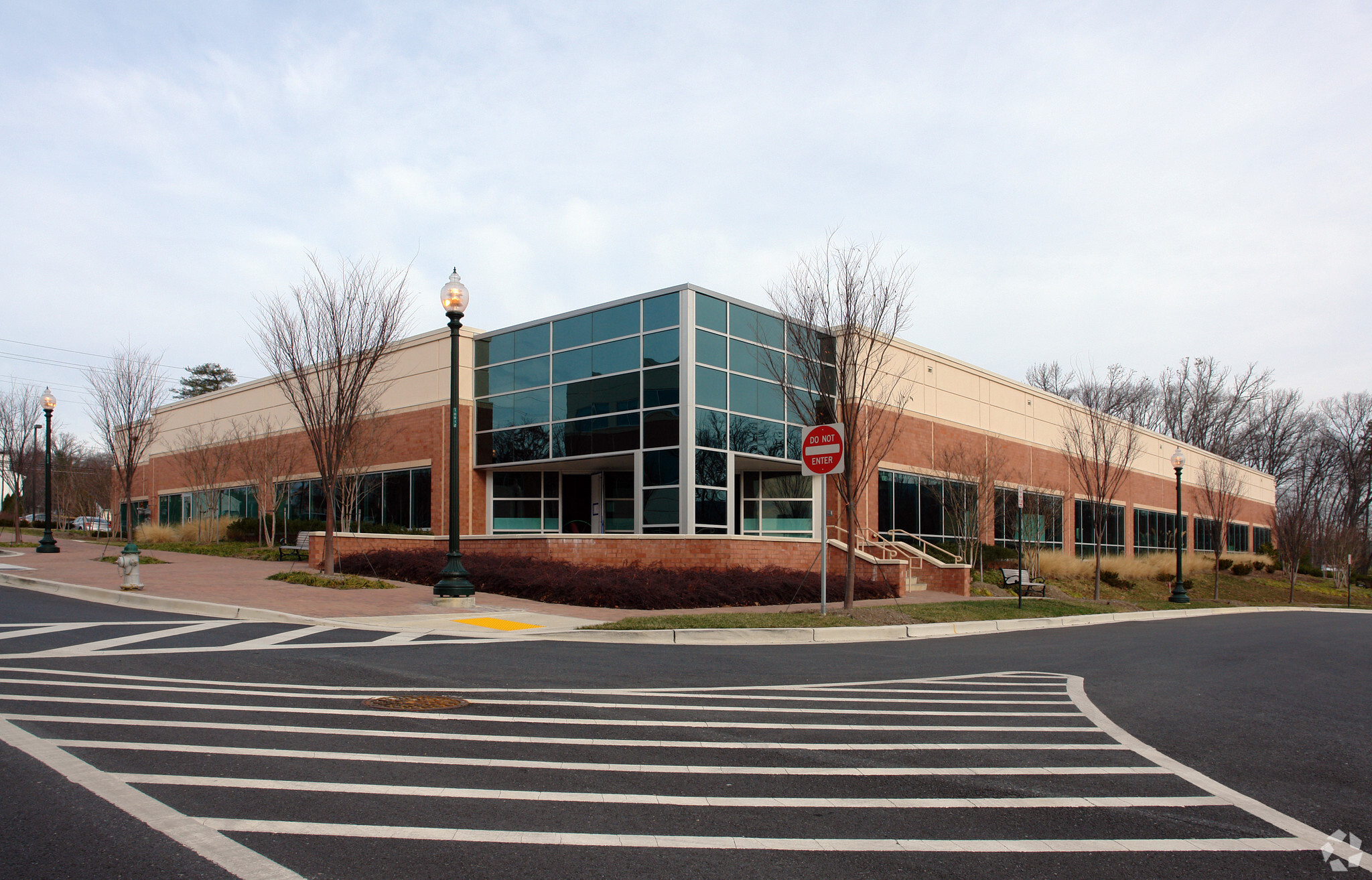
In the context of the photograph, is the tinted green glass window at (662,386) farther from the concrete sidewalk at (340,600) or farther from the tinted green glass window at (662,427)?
the concrete sidewalk at (340,600)

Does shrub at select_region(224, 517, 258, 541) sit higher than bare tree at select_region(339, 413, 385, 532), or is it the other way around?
bare tree at select_region(339, 413, 385, 532)

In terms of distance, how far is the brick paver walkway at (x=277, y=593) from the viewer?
14391mm

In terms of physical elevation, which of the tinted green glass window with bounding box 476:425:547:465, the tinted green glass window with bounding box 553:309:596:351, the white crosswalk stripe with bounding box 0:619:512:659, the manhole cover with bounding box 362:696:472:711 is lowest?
the white crosswalk stripe with bounding box 0:619:512:659

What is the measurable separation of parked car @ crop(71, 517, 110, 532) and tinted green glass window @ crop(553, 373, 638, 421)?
4088 cm

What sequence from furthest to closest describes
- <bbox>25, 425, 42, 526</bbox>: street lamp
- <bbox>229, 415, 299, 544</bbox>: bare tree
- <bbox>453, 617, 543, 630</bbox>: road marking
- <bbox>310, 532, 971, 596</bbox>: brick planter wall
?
<bbox>25, 425, 42, 526</bbox>: street lamp → <bbox>229, 415, 299, 544</bbox>: bare tree → <bbox>310, 532, 971, 596</bbox>: brick planter wall → <bbox>453, 617, 543, 630</bbox>: road marking

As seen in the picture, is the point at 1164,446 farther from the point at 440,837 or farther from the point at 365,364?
the point at 440,837

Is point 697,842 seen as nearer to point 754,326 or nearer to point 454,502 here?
point 454,502

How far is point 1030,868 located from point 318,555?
21.9 metres

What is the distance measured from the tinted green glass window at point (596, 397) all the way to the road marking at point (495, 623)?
35.2 ft

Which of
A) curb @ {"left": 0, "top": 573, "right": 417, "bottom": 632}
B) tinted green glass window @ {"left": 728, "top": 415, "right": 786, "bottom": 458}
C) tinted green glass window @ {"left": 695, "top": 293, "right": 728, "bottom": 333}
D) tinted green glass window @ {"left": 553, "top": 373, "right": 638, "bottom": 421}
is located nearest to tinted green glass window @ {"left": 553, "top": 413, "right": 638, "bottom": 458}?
tinted green glass window @ {"left": 553, "top": 373, "right": 638, "bottom": 421}

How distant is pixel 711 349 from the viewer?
2358 centimetres

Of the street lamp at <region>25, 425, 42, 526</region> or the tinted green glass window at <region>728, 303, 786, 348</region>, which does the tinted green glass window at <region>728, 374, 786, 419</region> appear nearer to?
the tinted green glass window at <region>728, 303, 786, 348</region>

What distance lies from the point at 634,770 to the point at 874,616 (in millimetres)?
10786

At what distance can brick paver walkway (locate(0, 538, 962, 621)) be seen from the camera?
1439cm
